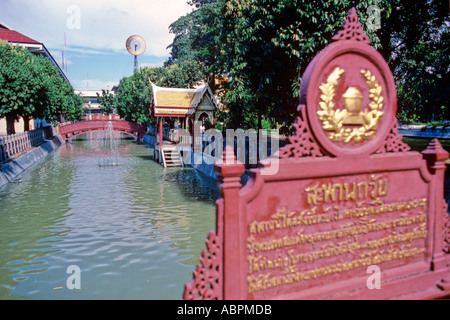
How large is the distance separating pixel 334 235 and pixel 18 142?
75.0 feet

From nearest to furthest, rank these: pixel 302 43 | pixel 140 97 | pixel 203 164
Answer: pixel 302 43 → pixel 203 164 → pixel 140 97

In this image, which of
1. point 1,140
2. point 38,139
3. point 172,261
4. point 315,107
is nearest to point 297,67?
point 172,261

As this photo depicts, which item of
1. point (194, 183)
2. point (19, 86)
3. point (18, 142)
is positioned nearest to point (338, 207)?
point (194, 183)

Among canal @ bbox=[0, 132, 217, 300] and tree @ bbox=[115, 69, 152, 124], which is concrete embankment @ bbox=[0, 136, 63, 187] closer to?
canal @ bbox=[0, 132, 217, 300]

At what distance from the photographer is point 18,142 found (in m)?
22.0

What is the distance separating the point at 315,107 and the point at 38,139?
30.4 m

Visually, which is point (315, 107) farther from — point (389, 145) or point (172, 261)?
point (172, 261)

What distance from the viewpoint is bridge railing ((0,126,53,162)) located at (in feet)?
60.8

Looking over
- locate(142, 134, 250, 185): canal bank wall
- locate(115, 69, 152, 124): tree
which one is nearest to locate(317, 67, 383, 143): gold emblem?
locate(142, 134, 250, 185): canal bank wall

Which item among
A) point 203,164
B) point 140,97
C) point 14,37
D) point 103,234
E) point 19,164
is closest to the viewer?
point 103,234

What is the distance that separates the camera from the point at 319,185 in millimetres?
4027

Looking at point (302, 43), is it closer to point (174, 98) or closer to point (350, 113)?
point (350, 113)

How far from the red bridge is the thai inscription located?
4052 cm

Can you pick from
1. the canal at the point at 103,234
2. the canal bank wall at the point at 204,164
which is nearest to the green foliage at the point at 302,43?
the canal bank wall at the point at 204,164
